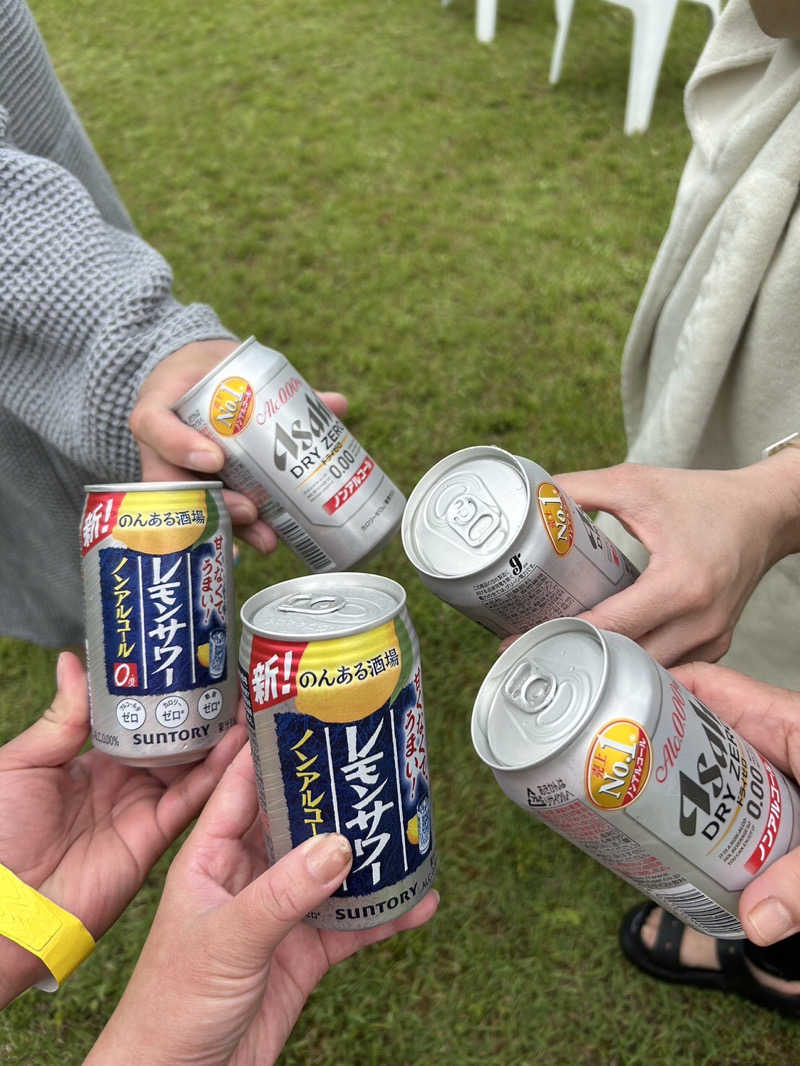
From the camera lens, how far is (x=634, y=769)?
0.73 metres

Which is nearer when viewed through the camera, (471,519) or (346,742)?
(346,742)

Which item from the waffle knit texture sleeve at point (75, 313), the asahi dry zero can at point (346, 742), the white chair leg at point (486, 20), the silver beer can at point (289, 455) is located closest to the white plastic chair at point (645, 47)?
the white chair leg at point (486, 20)

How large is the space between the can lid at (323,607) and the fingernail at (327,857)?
185 millimetres

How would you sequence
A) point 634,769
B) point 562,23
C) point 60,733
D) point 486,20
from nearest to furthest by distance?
point 634,769, point 60,733, point 562,23, point 486,20

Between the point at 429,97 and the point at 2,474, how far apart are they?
3.24 m

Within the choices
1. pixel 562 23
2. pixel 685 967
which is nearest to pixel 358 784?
pixel 685 967

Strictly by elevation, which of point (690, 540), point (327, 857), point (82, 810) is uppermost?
point (690, 540)

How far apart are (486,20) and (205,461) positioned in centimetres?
410

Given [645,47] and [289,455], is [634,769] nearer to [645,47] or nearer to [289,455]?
[289,455]

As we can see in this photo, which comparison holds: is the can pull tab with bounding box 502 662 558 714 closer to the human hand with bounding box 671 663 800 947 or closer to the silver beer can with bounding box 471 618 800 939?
the silver beer can with bounding box 471 618 800 939

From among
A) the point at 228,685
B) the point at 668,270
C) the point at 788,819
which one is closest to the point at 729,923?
the point at 788,819

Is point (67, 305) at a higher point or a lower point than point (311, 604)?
higher

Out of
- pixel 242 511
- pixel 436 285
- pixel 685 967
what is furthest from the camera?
pixel 436 285

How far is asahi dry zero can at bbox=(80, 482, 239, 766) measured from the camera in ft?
3.15
